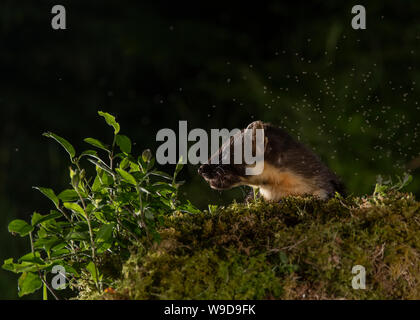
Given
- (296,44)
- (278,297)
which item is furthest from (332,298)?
(296,44)

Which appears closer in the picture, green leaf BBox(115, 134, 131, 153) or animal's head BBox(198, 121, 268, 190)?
green leaf BBox(115, 134, 131, 153)

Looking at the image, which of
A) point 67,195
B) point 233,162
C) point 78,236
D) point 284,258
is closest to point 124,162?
point 67,195

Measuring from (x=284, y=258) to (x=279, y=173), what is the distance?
3.76 ft

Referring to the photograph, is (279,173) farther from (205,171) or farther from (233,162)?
(205,171)

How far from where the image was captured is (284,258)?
1355 mm

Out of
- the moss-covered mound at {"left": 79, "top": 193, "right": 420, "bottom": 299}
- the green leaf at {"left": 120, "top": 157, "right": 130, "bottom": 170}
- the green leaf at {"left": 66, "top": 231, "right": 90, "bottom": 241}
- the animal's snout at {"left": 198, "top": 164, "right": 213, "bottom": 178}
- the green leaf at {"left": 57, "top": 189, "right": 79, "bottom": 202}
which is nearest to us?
the moss-covered mound at {"left": 79, "top": 193, "right": 420, "bottom": 299}

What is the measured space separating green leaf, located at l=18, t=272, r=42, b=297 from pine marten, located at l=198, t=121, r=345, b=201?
102 cm

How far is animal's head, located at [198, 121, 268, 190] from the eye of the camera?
2.40 meters

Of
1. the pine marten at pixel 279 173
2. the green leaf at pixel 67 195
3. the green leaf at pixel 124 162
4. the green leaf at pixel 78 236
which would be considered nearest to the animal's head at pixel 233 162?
the pine marten at pixel 279 173

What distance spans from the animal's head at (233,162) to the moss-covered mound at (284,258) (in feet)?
2.78

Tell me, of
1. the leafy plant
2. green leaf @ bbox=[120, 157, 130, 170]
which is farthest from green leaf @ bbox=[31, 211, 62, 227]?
green leaf @ bbox=[120, 157, 130, 170]

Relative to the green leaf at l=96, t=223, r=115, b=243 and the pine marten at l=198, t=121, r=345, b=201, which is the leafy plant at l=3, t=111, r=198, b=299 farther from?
the pine marten at l=198, t=121, r=345, b=201
